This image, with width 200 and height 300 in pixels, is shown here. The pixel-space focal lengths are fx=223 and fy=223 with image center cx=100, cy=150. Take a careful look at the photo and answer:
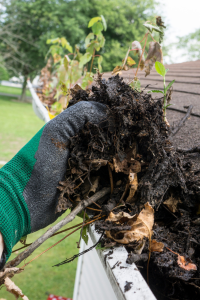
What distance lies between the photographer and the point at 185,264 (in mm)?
612

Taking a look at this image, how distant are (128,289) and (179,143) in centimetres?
71

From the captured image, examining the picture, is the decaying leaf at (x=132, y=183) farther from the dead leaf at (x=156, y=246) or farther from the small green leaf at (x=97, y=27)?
the small green leaf at (x=97, y=27)

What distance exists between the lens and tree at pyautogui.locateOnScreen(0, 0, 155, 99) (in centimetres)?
1727

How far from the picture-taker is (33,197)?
738 millimetres

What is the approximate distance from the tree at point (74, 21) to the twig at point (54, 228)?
56.2 ft

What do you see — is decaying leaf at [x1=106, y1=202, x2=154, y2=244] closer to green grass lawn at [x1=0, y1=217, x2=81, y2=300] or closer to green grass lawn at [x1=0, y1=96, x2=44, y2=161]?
green grass lawn at [x1=0, y1=217, x2=81, y2=300]

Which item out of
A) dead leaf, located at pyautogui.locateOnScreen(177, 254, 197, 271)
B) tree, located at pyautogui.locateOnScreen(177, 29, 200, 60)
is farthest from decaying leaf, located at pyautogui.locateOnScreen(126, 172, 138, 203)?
tree, located at pyautogui.locateOnScreen(177, 29, 200, 60)

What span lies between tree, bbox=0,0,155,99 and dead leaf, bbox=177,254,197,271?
682 inches

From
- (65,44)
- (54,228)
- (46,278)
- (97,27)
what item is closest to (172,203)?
(54,228)

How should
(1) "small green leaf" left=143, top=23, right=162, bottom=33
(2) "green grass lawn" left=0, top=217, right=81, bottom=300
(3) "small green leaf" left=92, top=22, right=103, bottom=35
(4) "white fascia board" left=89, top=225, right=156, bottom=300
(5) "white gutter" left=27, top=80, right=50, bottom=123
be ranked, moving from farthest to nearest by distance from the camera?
(2) "green grass lawn" left=0, top=217, right=81, bottom=300
(5) "white gutter" left=27, top=80, right=50, bottom=123
(3) "small green leaf" left=92, top=22, right=103, bottom=35
(1) "small green leaf" left=143, top=23, right=162, bottom=33
(4) "white fascia board" left=89, top=225, right=156, bottom=300

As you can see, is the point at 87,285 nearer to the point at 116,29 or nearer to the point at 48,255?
the point at 48,255

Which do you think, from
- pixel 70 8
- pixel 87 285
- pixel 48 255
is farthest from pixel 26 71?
pixel 87 285

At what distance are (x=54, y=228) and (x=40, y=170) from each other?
19 centimetres

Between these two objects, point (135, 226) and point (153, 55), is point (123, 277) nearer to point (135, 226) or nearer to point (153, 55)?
point (135, 226)
